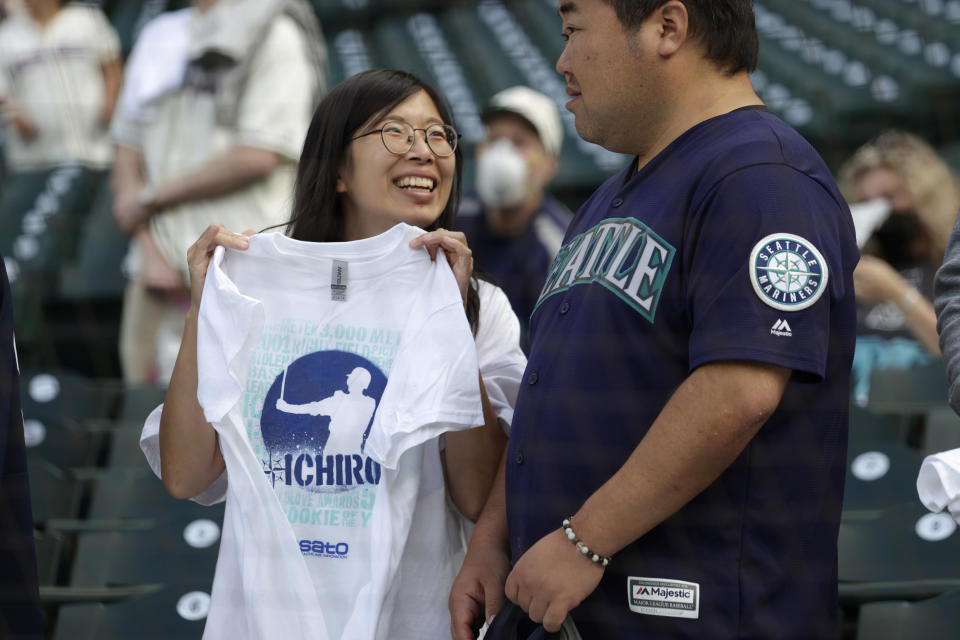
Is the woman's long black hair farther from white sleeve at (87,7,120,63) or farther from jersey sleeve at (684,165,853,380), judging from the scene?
white sleeve at (87,7,120,63)

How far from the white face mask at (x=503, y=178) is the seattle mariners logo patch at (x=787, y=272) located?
6.27 ft

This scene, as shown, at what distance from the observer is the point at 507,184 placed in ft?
9.87

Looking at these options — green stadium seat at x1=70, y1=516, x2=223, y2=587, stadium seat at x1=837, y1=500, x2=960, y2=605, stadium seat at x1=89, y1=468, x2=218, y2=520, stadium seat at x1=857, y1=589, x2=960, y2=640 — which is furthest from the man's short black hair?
stadium seat at x1=89, y1=468, x2=218, y2=520

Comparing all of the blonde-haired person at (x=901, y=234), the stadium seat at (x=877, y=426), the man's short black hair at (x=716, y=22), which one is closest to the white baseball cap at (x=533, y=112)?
the blonde-haired person at (x=901, y=234)

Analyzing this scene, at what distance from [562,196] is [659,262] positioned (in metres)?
3.56

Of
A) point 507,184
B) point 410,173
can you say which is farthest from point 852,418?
point 410,173

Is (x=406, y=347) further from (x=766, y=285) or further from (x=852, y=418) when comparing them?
(x=852, y=418)

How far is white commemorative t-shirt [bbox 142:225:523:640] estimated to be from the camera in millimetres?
1354

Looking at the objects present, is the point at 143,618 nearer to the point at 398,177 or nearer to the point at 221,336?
the point at 221,336

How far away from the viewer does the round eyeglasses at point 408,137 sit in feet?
5.05

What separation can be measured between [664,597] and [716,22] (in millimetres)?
638

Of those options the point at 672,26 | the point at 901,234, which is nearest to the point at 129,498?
the point at 672,26

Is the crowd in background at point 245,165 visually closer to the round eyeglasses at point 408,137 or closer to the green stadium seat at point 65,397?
the green stadium seat at point 65,397

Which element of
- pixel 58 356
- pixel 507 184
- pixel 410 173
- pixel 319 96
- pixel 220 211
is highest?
pixel 410 173
